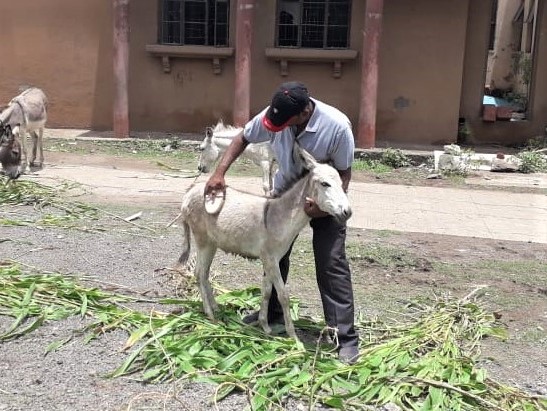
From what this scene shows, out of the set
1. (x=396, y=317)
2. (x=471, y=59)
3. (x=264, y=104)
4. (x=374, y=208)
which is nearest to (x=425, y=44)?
(x=471, y=59)

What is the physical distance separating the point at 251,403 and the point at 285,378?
0.29 meters

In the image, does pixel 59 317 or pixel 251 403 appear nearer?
pixel 251 403

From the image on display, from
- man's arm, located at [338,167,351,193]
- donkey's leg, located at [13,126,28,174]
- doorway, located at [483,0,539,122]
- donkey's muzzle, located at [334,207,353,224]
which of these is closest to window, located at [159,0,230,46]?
donkey's leg, located at [13,126,28,174]

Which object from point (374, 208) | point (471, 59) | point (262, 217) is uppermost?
point (471, 59)

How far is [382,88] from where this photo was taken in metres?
15.1

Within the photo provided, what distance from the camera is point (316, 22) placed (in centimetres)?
1509

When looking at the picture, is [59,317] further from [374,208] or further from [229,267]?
[374,208]

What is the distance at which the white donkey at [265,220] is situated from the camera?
4172 mm

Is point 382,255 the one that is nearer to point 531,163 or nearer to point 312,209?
point 312,209

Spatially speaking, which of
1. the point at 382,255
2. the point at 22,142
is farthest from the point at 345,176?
the point at 22,142

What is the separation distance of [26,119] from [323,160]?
8.23 m

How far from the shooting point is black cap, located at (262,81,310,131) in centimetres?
409

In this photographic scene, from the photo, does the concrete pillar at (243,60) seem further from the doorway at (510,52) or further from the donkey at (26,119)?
the doorway at (510,52)

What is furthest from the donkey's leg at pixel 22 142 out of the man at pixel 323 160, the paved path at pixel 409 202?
the man at pixel 323 160
